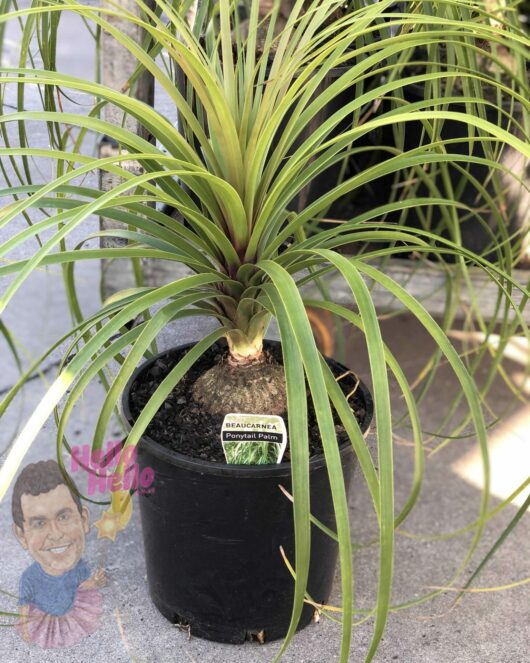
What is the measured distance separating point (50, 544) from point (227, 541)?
0.65 ft

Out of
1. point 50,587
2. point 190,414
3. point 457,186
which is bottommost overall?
point 50,587

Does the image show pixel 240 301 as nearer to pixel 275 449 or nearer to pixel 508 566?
pixel 275 449

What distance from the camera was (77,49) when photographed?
2799 millimetres

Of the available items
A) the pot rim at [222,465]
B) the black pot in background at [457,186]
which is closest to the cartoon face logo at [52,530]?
the pot rim at [222,465]

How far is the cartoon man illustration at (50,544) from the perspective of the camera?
91 centimetres

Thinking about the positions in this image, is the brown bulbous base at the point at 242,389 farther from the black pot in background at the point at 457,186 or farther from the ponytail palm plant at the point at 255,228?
the black pot in background at the point at 457,186

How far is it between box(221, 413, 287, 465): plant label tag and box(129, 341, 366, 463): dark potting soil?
26 millimetres

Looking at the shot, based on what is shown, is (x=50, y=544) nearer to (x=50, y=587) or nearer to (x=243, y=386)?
(x=50, y=587)

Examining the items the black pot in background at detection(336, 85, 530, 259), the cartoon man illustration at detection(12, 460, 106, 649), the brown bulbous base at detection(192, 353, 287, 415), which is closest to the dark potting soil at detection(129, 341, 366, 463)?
the brown bulbous base at detection(192, 353, 287, 415)

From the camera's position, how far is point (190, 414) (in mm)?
977

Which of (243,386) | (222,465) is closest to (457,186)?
(243,386)

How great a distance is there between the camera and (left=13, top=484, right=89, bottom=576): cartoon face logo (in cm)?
91

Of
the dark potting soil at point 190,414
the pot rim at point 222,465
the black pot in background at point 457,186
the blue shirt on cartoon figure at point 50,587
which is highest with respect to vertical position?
the black pot in background at point 457,186

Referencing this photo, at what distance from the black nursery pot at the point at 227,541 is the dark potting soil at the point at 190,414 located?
0.06ft
